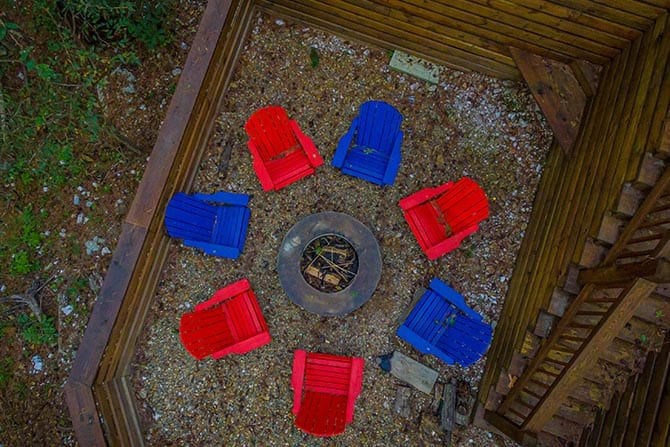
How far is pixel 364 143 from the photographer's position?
4086mm

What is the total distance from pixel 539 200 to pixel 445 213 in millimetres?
822

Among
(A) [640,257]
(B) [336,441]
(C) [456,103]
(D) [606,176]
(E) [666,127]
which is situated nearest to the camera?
(E) [666,127]

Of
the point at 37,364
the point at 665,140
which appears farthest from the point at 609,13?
the point at 37,364

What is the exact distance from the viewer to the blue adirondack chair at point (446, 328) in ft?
12.8

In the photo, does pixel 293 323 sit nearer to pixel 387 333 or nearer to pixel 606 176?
pixel 387 333

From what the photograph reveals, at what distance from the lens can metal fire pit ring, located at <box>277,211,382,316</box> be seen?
3.93 meters

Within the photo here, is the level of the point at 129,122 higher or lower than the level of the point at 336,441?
higher

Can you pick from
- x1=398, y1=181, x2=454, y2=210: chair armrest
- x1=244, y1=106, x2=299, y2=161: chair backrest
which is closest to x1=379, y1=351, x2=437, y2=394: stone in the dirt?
x1=398, y1=181, x2=454, y2=210: chair armrest

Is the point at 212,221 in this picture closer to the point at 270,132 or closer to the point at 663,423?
the point at 270,132

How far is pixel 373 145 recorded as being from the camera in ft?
13.4

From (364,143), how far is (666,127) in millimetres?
2221

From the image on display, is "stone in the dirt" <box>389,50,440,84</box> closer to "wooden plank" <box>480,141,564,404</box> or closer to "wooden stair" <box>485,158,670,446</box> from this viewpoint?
"wooden plank" <box>480,141,564,404</box>

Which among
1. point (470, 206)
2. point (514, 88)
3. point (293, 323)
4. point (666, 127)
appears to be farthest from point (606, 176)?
point (293, 323)

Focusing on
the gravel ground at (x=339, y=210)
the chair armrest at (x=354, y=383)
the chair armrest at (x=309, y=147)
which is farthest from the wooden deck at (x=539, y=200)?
the chair armrest at (x=354, y=383)
